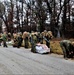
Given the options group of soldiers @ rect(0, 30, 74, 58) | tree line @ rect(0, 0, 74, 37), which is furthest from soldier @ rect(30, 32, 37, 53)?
tree line @ rect(0, 0, 74, 37)

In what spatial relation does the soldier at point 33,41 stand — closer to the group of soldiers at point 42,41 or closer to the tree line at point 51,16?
the group of soldiers at point 42,41

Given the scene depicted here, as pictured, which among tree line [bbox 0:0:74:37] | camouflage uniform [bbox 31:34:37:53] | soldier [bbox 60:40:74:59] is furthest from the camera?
tree line [bbox 0:0:74:37]

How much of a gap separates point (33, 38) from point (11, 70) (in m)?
12.4

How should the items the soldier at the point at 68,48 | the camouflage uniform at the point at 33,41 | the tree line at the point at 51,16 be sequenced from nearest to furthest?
1. the soldier at the point at 68,48
2. the camouflage uniform at the point at 33,41
3. the tree line at the point at 51,16

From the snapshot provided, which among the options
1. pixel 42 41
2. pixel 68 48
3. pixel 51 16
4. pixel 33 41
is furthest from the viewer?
pixel 51 16

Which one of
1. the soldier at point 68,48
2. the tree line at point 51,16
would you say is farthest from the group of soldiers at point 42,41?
the tree line at point 51,16

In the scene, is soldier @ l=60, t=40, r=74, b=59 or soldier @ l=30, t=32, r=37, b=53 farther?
soldier @ l=30, t=32, r=37, b=53

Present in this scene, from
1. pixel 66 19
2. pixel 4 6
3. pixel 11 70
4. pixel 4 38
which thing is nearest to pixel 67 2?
pixel 66 19

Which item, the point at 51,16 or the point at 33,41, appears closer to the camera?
the point at 33,41

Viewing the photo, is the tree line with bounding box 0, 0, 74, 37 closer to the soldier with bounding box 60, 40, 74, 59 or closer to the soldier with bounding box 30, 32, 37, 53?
the soldier with bounding box 30, 32, 37, 53

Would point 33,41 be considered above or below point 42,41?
above

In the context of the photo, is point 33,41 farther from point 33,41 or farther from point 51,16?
point 51,16

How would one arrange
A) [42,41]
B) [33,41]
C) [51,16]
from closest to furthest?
[33,41]
[42,41]
[51,16]

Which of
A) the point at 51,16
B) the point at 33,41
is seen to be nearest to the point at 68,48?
the point at 33,41
